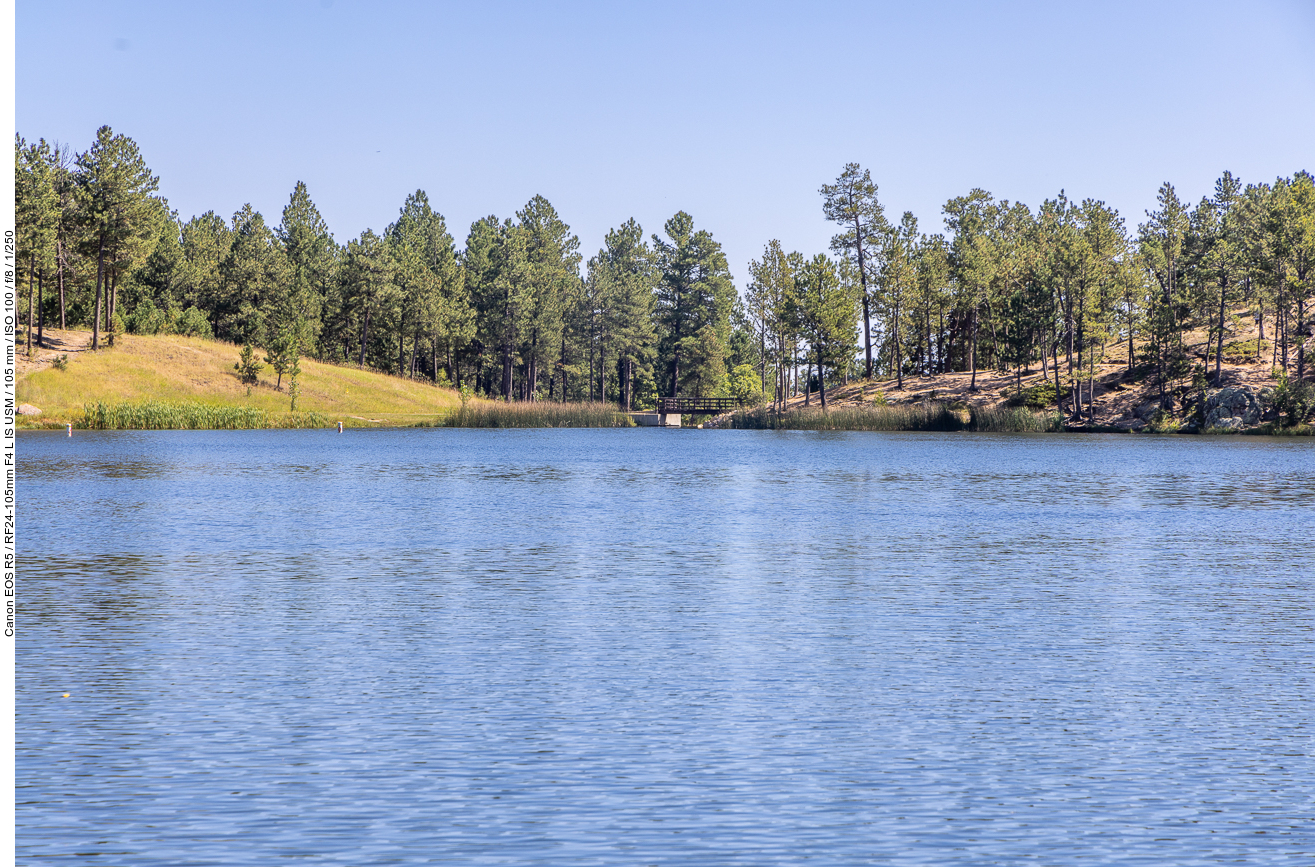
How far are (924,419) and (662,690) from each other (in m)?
92.6

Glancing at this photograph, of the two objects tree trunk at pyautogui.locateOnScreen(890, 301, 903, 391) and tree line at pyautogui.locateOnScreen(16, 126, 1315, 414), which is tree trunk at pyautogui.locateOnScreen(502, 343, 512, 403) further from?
tree trunk at pyautogui.locateOnScreen(890, 301, 903, 391)

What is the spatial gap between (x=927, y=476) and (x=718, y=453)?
22422 mm

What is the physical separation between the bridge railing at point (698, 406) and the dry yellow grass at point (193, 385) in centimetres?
2218

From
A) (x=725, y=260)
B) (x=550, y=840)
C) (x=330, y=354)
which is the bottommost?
(x=550, y=840)

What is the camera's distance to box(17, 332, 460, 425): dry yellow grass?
99375mm

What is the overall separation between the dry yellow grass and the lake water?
74533mm

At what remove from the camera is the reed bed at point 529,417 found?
114 m

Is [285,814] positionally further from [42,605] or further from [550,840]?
[42,605]

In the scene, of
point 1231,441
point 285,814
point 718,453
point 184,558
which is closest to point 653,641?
point 285,814

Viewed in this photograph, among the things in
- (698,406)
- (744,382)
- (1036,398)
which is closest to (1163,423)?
(1036,398)

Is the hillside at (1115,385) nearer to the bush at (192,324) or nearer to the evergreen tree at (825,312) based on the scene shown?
the evergreen tree at (825,312)

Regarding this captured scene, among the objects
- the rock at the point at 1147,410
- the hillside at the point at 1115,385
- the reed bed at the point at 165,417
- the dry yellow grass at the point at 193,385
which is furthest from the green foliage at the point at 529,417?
the rock at the point at 1147,410

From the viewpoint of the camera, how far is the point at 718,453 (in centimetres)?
7106

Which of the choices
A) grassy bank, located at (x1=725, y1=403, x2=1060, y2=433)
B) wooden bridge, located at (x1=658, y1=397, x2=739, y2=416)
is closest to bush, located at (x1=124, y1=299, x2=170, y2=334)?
wooden bridge, located at (x1=658, y1=397, x2=739, y2=416)
